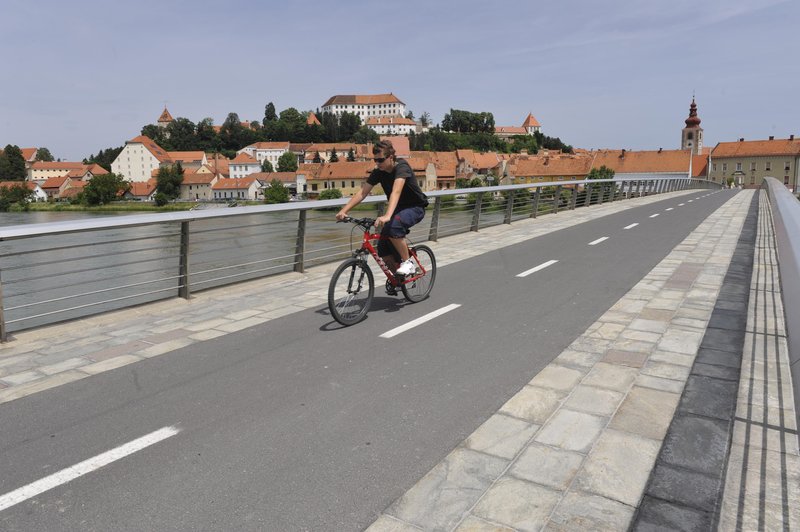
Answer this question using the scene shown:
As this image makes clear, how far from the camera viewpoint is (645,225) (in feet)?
50.4

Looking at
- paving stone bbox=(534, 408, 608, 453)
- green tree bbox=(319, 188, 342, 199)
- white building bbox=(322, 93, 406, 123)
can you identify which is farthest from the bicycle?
white building bbox=(322, 93, 406, 123)

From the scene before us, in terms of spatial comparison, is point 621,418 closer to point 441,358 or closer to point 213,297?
point 441,358

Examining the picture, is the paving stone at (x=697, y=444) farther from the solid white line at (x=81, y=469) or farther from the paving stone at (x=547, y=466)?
the solid white line at (x=81, y=469)

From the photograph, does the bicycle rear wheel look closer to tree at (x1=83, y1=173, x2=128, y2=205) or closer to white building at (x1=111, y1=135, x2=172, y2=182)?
tree at (x1=83, y1=173, x2=128, y2=205)

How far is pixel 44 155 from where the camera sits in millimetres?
179500

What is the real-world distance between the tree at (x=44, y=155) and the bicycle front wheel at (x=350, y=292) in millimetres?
202880

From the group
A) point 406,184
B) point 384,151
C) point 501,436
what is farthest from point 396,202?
point 501,436

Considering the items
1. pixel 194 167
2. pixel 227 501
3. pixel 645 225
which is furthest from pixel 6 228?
pixel 194 167

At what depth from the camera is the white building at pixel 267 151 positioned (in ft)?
528

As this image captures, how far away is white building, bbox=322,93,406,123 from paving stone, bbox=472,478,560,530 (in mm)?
195914

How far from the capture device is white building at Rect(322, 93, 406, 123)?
19288 centimetres

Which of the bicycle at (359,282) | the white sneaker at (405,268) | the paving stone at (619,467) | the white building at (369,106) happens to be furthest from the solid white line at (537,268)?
the white building at (369,106)

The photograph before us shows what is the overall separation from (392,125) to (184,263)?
178446 mm

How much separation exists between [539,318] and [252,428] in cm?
346
